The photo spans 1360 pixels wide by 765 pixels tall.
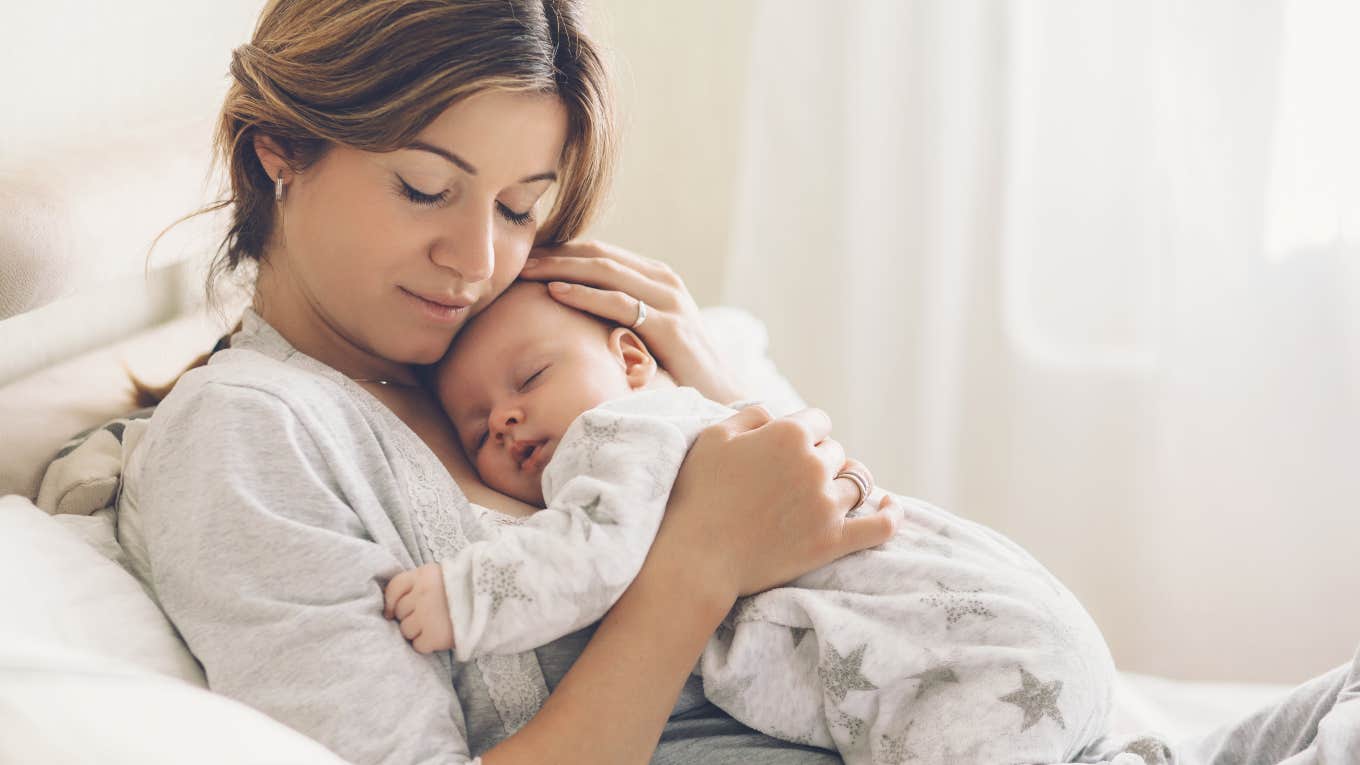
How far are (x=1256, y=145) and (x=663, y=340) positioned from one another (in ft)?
5.04

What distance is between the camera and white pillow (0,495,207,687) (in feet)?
3.00

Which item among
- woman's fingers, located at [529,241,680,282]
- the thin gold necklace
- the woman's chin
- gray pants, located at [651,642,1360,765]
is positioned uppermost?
woman's fingers, located at [529,241,680,282]

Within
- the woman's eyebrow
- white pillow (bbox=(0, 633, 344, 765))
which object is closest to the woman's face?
the woman's eyebrow

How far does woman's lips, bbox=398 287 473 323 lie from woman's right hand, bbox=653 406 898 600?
29 centimetres

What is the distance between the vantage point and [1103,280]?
2.60 meters

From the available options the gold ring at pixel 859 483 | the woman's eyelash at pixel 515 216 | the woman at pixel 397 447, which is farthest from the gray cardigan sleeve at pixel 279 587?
the gold ring at pixel 859 483

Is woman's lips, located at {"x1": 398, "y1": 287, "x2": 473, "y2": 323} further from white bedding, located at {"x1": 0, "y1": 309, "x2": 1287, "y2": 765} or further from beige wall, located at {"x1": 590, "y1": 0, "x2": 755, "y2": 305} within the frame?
beige wall, located at {"x1": 590, "y1": 0, "x2": 755, "y2": 305}

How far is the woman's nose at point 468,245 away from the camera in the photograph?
123 cm

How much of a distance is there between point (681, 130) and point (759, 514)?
183 centimetres

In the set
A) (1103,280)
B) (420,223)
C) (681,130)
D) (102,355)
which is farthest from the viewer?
(681,130)

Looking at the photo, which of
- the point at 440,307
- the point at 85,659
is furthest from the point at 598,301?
the point at 85,659

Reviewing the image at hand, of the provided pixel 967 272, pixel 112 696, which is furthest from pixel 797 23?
pixel 112 696

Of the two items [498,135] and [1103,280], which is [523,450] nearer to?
[498,135]

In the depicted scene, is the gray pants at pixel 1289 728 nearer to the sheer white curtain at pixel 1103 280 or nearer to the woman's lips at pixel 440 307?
the woman's lips at pixel 440 307
